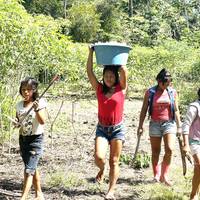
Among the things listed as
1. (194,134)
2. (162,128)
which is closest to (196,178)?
(194,134)

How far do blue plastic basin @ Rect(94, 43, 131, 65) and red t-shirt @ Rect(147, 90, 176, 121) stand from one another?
1.07 m

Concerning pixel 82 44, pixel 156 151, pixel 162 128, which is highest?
pixel 82 44

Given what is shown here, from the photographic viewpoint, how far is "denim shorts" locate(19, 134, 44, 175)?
5.34 m

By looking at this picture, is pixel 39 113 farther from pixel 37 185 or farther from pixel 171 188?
pixel 171 188

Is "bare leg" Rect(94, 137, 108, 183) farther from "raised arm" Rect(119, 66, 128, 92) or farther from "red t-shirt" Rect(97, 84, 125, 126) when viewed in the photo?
"raised arm" Rect(119, 66, 128, 92)

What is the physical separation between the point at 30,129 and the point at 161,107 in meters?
2.05

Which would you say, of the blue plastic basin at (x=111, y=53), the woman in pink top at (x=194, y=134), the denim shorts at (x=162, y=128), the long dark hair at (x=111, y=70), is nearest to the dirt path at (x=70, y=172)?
the denim shorts at (x=162, y=128)

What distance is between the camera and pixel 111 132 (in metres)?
5.69

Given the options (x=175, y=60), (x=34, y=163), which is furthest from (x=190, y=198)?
(x=175, y=60)

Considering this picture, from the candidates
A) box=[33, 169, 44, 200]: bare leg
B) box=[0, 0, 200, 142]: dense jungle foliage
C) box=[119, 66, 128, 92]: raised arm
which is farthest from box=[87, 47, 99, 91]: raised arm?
box=[0, 0, 200, 142]: dense jungle foliage

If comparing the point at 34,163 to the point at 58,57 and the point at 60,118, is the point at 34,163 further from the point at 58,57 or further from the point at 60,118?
the point at 60,118

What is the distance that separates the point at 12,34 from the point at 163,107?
2.40 meters

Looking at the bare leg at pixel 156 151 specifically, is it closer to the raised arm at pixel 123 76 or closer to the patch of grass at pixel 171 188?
the patch of grass at pixel 171 188

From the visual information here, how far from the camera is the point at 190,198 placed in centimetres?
554
